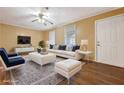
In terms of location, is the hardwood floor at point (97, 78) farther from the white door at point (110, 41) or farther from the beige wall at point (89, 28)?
the beige wall at point (89, 28)

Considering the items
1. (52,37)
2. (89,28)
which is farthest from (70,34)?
(52,37)

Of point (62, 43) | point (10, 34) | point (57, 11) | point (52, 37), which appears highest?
point (57, 11)

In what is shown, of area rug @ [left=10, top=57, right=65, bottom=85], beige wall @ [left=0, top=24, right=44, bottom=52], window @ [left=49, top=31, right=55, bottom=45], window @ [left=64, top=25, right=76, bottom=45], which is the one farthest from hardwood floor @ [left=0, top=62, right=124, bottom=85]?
window @ [left=49, top=31, right=55, bottom=45]

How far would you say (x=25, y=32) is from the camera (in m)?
6.84

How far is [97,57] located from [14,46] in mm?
6079

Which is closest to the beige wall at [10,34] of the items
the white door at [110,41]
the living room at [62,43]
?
the living room at [62,43]

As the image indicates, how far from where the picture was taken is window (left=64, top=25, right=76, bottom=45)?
5287mm

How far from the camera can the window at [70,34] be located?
5287mm

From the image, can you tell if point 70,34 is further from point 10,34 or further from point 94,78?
point 10,34

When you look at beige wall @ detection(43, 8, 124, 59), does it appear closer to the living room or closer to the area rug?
the living room

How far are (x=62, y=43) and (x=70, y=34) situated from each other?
39.6 inches

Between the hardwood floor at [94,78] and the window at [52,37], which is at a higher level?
the window at [52,37]

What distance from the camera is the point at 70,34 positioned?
5504 mm
